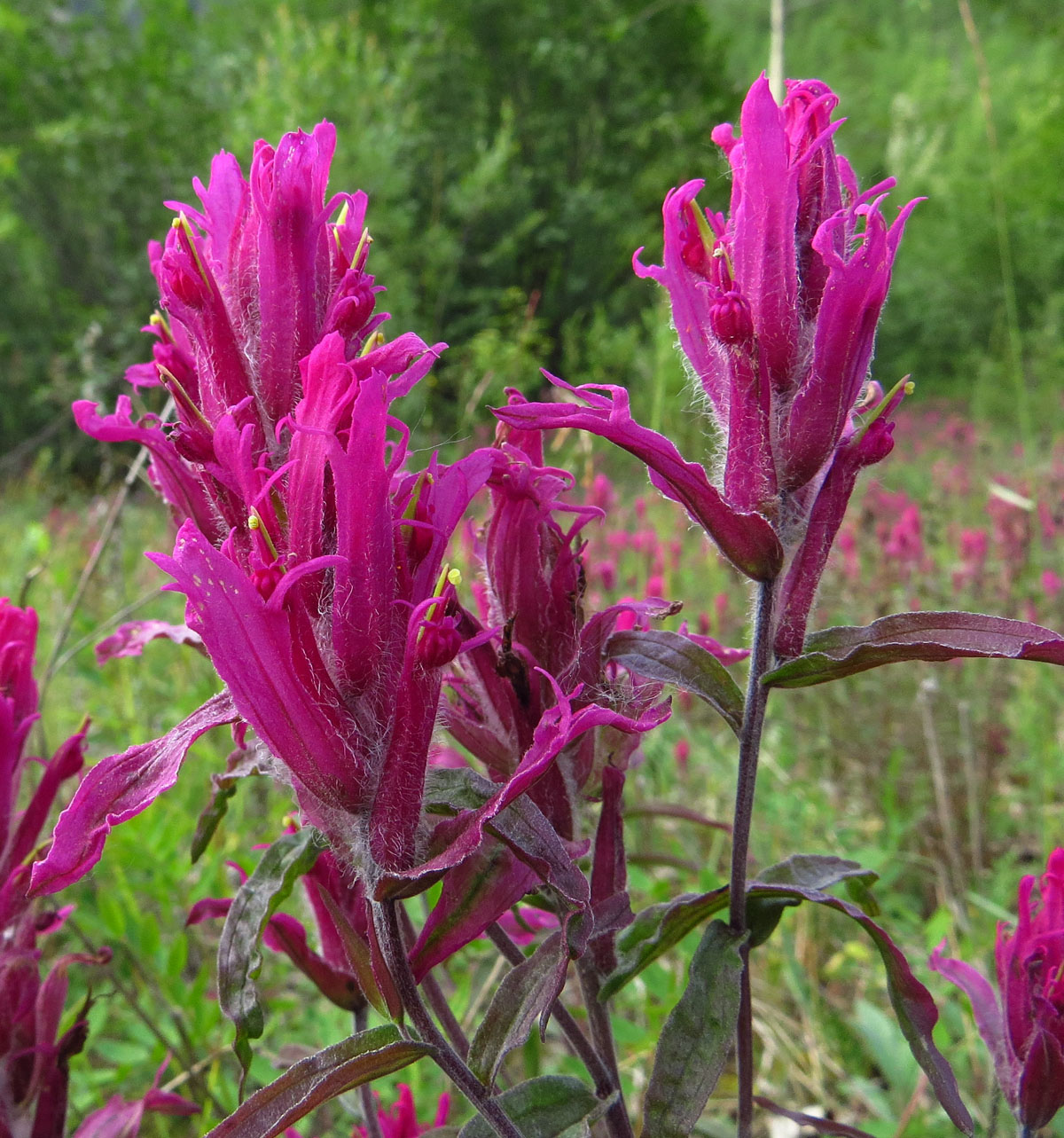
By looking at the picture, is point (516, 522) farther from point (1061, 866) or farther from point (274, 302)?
point (1061, 866)

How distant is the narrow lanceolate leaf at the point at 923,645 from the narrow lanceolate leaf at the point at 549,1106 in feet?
1.05

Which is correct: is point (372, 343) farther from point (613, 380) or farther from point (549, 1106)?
point (613, 380)

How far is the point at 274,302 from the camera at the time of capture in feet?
1.85

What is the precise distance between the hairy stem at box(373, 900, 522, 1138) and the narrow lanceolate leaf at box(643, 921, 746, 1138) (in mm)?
99

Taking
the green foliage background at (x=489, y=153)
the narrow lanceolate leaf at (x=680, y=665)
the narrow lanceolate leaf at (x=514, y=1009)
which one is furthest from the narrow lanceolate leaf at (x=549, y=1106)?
the green foliage background at (x=489, y=153)

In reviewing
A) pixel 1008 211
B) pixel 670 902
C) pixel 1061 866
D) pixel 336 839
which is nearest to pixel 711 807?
pixel 1061 866

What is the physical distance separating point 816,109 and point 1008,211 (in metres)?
12.0

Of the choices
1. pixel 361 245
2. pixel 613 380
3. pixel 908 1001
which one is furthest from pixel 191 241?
pixel 613 380

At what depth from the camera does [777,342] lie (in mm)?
603

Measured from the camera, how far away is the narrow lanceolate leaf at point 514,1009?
1.84 ft

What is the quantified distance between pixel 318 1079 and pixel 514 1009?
0.45ft

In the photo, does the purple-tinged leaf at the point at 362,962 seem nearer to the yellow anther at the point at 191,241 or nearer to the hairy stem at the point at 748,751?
the hairy stem at the point at 748,751

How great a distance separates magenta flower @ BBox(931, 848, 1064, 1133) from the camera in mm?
716

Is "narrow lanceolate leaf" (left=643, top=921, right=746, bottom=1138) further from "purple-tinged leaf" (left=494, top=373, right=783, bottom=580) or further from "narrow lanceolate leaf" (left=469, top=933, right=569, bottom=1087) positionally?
"purple-tinged leaf" (left=494, top=373, right=783, bottom=580)
